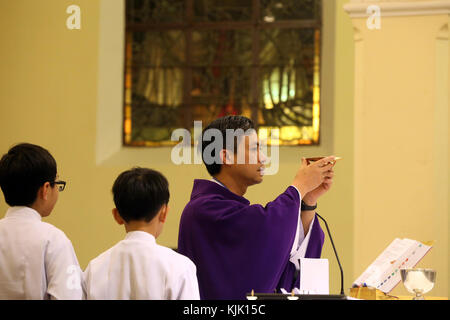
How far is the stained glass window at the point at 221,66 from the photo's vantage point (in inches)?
274

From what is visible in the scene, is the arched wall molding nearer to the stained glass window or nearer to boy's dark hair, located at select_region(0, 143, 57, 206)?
the stained glass window

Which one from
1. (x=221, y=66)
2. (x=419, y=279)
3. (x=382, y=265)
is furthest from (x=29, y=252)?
(x=221, y=66)

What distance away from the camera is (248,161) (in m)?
3.23

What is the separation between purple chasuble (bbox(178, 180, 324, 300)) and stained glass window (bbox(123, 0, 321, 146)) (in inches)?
154

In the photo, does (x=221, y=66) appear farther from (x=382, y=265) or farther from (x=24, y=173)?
(x=24, y=173)

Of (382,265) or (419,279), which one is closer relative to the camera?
(419,279)

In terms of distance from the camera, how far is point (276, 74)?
23.2ft

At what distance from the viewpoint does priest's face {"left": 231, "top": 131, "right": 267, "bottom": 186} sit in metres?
3.21

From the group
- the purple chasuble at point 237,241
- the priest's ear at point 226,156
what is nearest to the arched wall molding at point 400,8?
the priest's ear at point 226,156

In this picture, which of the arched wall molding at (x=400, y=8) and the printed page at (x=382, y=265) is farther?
the arched wall molding at (x=400, y=8)

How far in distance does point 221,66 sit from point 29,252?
485 centimetres

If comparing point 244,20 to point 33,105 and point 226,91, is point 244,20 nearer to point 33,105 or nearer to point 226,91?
point 226,91

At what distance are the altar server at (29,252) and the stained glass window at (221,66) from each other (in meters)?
4.39

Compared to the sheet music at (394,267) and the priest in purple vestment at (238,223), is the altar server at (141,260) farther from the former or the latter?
the sheet music at (394,267)
